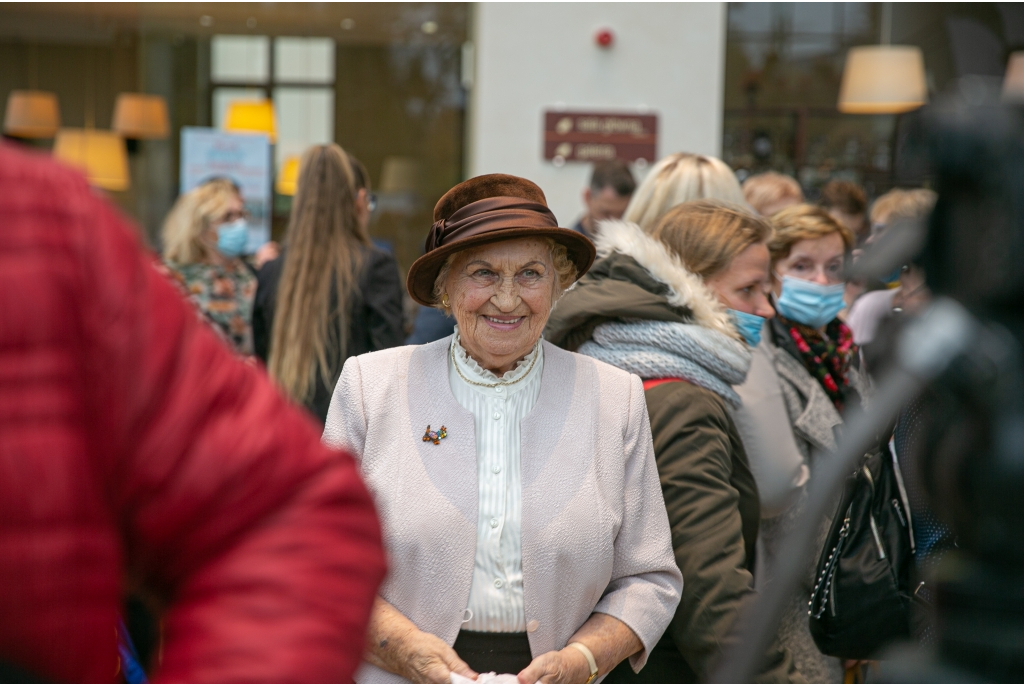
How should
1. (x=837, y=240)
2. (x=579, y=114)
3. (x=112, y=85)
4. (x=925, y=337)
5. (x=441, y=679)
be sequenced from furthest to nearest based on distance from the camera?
(x=112, y=85) < (x=579, y=114) < (x=837, y=240) < (x=441, y=679) < (x=925, y=337)

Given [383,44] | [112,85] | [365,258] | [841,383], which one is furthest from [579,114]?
[112,85]

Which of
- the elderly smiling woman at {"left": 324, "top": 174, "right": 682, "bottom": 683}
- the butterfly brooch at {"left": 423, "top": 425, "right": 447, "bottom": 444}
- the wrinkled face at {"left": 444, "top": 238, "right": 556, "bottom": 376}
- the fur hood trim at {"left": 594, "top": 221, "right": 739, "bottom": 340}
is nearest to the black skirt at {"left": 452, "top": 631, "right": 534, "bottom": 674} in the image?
the elderly smiling woman at {"left": 324, "top": 174, "right": 682, "bottom": 683}

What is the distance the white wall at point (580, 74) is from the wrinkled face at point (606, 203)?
1.34 metres

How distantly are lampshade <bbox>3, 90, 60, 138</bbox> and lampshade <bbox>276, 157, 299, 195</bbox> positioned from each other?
2322 millimetres

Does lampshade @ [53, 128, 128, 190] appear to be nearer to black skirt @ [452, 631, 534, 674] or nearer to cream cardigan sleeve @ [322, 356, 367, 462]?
cream cardigan sleeve @ [322, 356, 367, 462]

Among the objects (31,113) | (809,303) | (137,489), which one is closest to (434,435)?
(137,489)

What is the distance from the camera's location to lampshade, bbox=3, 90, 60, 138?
9.05m

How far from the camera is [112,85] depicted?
8.91 meters

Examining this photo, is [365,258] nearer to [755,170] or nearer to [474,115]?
[474,115]

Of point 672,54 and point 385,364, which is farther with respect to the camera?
point 672,54

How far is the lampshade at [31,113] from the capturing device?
29.7 ft

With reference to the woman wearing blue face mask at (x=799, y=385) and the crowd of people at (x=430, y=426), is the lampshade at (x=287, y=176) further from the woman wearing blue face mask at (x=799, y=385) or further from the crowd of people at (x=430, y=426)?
the woman wearing blue face mask at (x=799, y=385)

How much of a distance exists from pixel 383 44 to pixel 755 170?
3054 millimetres

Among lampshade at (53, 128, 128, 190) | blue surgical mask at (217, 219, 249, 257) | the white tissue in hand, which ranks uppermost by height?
lampshade at (53, 128, 128, 190)
